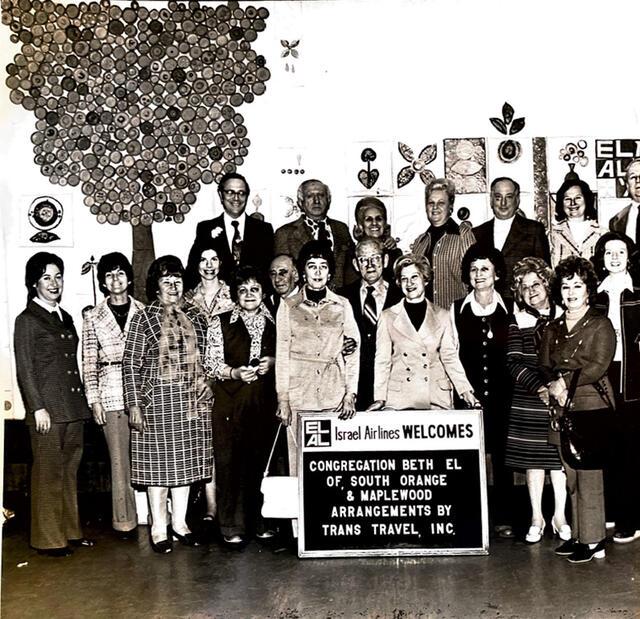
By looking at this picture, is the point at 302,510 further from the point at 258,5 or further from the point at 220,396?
the point at 258,5

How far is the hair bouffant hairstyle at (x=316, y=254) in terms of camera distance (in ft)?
14.0

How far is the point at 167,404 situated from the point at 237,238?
0.93m

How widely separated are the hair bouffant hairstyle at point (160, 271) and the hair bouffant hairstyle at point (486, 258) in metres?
1.47

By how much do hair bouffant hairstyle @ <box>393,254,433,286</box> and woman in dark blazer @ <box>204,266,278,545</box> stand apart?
0.71 metres

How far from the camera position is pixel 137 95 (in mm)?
4293

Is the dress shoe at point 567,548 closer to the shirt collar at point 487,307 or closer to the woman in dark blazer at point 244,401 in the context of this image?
the shirt collar at point 487,307

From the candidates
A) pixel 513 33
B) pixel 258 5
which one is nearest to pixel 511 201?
pixel 513 33

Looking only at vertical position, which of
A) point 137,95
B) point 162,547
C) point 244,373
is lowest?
point 162,547

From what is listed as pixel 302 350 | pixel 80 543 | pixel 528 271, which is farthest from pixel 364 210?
pixel 80 543

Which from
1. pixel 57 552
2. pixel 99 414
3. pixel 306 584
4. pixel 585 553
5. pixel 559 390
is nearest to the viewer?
pixel 306 584

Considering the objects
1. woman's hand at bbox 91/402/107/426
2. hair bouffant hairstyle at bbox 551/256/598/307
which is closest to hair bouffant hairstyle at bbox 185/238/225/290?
woman's hand at bbox 91/402/107/426

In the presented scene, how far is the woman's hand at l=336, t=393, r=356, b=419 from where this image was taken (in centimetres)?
418

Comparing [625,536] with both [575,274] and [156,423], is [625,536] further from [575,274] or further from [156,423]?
[156,423]

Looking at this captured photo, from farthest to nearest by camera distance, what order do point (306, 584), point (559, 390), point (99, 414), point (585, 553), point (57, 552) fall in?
point (99, 414) < point (57, 552) < point (559, 390) < point (585, 553) < point (306, 584)
